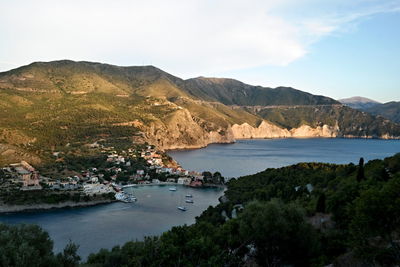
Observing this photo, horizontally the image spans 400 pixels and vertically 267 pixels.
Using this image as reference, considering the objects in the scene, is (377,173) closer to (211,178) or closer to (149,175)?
(211,178)

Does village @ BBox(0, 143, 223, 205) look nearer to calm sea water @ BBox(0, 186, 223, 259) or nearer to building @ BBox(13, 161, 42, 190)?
building @ BBox(13, 161, 42, 190)

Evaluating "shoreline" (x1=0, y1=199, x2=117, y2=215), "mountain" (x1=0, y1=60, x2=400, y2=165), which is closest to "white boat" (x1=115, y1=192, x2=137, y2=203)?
"shoreline" (x1=0, y1=199, x2=117, y2=215)

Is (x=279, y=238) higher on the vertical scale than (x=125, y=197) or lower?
higher

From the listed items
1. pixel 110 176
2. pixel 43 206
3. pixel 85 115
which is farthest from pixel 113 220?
pixel 85 115

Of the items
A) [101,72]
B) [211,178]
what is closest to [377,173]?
[211,178]

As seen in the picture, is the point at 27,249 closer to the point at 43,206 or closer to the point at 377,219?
the point at 377,219

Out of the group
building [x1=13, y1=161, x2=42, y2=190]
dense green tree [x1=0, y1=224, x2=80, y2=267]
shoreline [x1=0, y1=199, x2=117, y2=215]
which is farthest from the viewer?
building [x1=13, y1=161, x2=42, y2=190]
